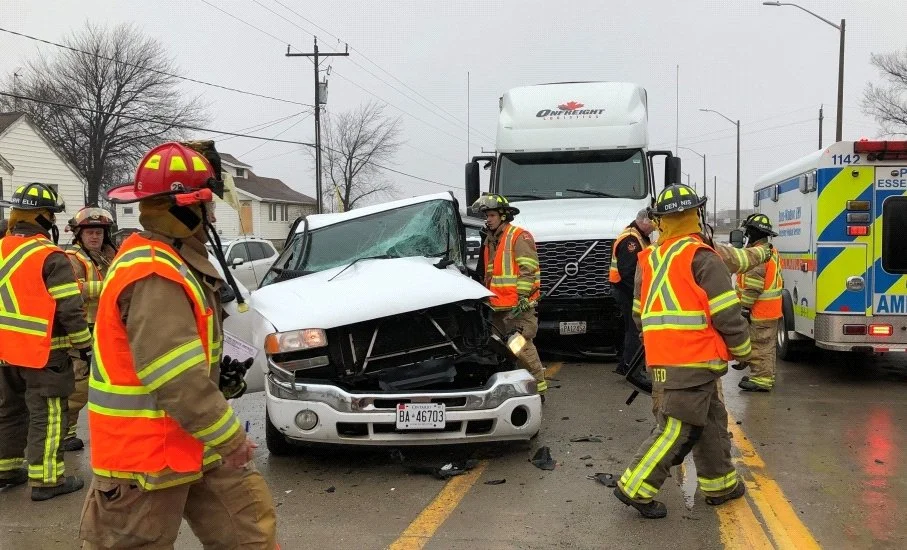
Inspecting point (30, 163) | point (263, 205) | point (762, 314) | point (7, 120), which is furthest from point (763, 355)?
point (263, 205)

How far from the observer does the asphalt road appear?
4.04 metres

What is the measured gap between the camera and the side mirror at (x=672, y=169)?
10578 mm

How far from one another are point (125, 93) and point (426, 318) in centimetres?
3551

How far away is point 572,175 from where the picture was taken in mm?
10461

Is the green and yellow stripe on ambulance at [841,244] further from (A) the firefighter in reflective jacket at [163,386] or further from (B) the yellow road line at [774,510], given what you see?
(A) the firefighter in reflective jacket at [163,386]

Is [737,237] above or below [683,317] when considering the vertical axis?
above

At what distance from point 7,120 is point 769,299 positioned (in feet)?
98.7

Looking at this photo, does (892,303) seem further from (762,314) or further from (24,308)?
(24,308)

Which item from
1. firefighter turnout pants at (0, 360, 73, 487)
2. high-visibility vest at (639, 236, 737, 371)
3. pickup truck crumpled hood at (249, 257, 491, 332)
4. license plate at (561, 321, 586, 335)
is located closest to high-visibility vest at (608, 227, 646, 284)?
license plate at (561, 321, 586, 335)

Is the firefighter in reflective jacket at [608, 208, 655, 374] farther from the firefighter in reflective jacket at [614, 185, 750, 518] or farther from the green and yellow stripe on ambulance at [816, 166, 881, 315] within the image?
the firefighter in reflective jacket at [614, 185, 750, 518]

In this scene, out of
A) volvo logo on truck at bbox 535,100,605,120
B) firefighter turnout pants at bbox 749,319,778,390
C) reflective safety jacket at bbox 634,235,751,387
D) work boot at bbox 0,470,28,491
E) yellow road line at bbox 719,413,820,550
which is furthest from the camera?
volvo logo on truck at bbox 535,100,605,120

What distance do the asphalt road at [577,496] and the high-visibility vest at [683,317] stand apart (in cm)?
93

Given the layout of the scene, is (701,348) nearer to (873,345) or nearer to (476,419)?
(476,419)

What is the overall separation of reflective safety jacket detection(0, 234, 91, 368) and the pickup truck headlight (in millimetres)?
1394
